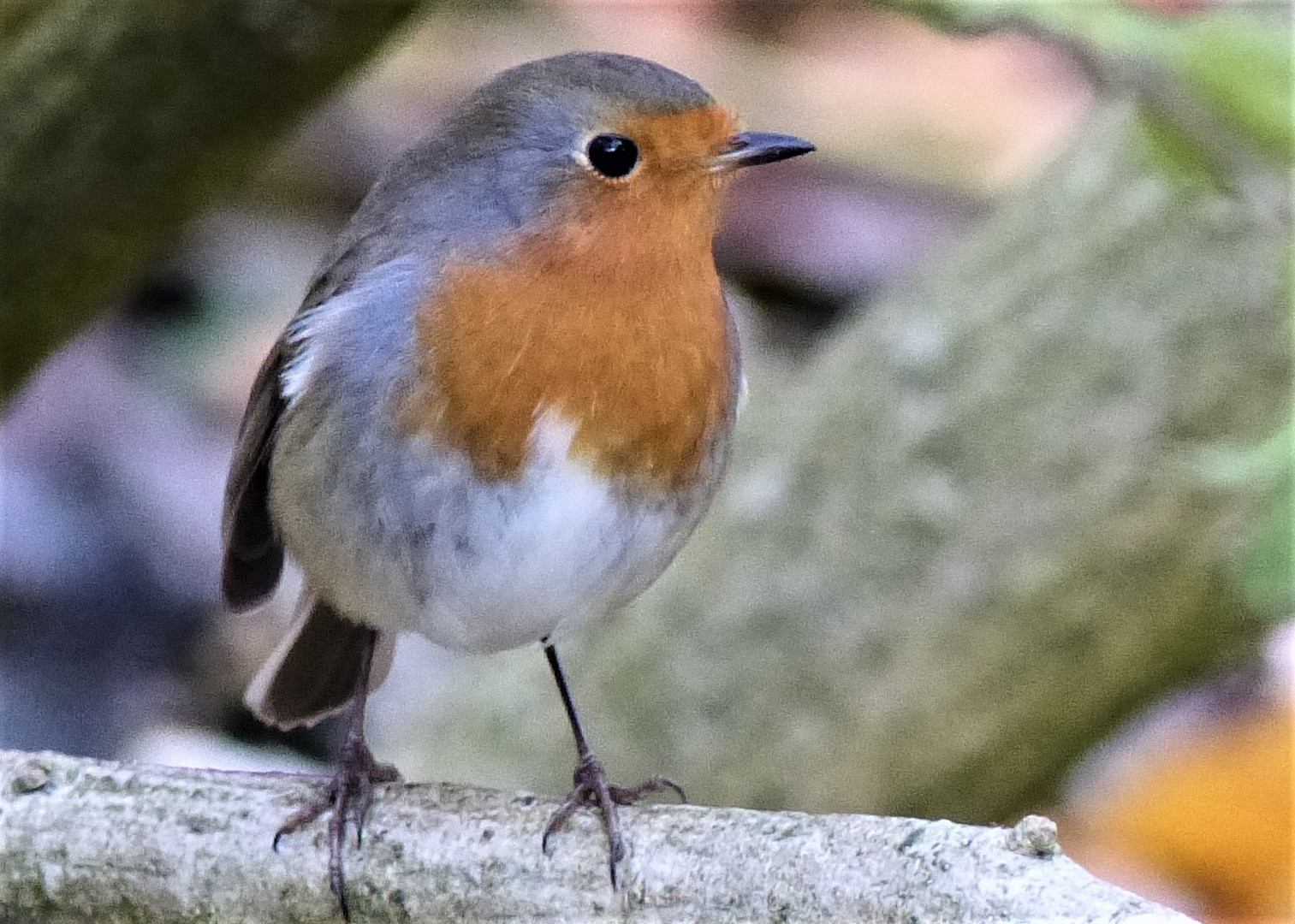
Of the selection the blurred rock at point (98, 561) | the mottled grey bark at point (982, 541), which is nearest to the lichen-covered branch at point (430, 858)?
the mottled grey bark at point (982, 541)

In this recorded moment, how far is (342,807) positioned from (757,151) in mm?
1019

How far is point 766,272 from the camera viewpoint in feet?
21.2

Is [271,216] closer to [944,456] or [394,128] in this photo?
[394,128]

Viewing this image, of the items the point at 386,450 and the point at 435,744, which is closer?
the point at 386,450

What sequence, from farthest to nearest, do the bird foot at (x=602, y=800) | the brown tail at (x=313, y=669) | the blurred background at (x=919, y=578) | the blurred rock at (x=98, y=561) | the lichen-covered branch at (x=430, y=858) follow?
the blurred rock at (x=98, y=561)
the blurred background at (x=919, y=578)
the brown tail at (x=313, y=669)
the bird foot at (x=602, y=800)
the lichen-covered branch at (x=430, y=858)

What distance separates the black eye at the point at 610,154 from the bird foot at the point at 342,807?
0.88 meters

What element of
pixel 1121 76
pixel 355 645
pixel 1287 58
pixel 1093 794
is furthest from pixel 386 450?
pixel 1093 794

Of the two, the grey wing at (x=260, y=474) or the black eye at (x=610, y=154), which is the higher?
the black eye at (x=610, y=154)

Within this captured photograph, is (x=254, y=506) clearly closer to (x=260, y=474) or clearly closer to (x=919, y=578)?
(x=260, y=474)

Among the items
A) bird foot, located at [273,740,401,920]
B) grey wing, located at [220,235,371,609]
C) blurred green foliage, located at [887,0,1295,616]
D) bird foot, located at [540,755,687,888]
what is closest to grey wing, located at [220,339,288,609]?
grey wing, located at [220,235,371,609]

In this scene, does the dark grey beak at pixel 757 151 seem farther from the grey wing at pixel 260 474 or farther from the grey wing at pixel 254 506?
the grey wing at pixel 254 506

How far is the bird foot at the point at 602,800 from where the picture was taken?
6.99 feet

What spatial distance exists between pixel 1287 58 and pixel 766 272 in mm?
3790

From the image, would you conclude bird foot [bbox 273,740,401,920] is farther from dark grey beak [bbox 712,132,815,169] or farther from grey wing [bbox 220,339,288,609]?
dark grey beak [bbox 712,132,815,169]
